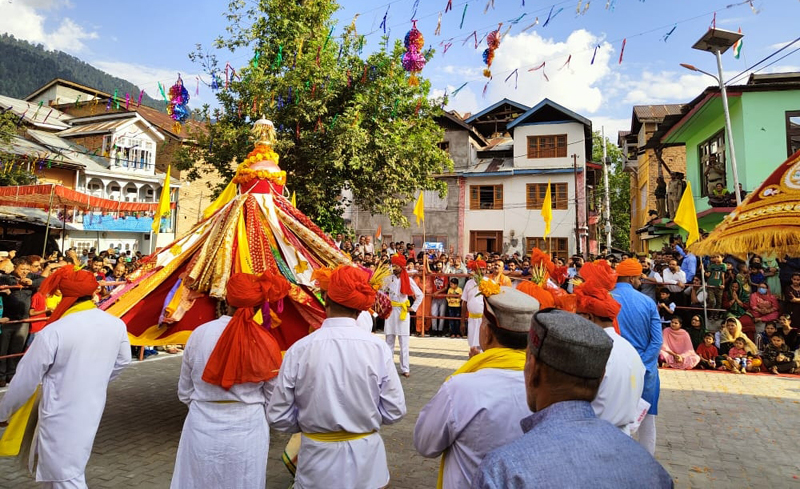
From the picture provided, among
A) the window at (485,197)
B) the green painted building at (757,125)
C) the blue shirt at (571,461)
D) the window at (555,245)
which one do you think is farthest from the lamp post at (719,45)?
the window at (485,197)

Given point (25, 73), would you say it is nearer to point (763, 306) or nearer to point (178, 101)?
point (178, 101)

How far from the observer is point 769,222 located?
3619mm

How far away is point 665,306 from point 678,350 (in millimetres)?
997

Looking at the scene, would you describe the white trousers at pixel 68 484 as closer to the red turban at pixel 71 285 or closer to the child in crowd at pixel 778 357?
the red turban at pixel 71 285

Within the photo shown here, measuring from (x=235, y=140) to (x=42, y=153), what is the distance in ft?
38.4

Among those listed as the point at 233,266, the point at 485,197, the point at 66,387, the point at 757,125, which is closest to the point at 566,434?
the point at 66,387

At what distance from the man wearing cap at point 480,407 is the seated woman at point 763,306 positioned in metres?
9.91

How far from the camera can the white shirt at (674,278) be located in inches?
424

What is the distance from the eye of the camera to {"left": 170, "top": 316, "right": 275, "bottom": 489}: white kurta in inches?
125

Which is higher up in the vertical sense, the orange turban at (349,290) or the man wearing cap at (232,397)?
the orange turban at (349,290)

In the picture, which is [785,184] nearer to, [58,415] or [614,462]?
[614,462]

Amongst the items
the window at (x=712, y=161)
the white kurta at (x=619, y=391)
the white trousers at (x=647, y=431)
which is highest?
the window at (x=712, y=161)

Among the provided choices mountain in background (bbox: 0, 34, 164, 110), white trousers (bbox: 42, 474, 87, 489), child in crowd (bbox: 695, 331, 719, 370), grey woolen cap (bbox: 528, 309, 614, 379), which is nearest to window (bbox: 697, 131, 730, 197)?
child in crowd (bbox: 695, 331, 719, 370)

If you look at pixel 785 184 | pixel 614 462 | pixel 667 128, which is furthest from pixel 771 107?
pixel 614 462
